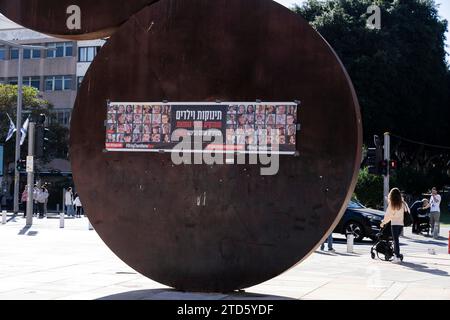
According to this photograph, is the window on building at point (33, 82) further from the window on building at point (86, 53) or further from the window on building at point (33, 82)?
the window on building at point (86, 53)

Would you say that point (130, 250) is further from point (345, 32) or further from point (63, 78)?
point (63, 78)

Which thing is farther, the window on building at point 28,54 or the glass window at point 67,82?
the window on building at point 28,54

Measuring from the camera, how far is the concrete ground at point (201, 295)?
8.54 metres

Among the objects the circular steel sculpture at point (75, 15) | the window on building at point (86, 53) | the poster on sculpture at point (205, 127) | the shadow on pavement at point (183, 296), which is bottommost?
the shadow on pavement at point (183, 296)

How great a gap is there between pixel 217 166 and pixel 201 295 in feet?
5.42

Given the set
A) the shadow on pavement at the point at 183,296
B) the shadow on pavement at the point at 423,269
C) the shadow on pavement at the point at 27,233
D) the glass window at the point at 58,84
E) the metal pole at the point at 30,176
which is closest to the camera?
the shadow on pavement at the point at 183,296

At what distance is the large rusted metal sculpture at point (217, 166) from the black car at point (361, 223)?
11.9 meters

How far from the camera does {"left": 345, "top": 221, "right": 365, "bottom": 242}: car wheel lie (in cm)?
1997

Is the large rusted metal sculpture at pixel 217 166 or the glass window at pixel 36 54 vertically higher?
the glass window at pixel 36 54

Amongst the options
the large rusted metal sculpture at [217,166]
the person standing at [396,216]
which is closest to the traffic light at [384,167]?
the person standing at [396,216]

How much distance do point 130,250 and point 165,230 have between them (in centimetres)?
58

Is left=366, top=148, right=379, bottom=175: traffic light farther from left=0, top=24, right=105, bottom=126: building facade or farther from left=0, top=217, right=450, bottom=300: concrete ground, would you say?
left=0, top=24, right=105, bottom=126: building facade

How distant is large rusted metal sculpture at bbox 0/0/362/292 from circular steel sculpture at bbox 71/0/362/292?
0.04ft
